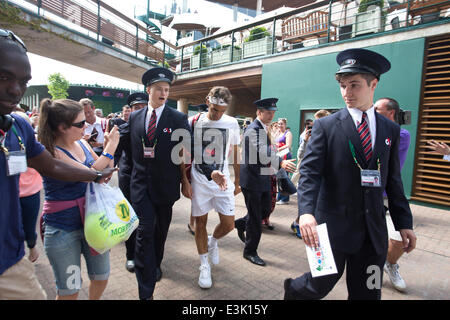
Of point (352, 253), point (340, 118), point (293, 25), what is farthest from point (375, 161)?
point (293, 25)

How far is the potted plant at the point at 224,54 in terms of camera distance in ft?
42.1

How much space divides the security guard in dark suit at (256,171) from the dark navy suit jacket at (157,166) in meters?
1.26

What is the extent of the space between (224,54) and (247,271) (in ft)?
37.7

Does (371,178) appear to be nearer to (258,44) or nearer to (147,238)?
(147,238)

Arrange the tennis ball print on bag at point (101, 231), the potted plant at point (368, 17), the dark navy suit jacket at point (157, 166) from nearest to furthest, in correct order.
Result: the tennis ball print on bag at point (101, 231)
the dark navy suit jacket at point (157, 166)
the potted plant at point (368, 17)

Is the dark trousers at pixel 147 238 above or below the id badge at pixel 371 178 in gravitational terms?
below

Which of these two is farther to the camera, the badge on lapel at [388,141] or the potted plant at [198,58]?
the potted plant at [198,58]

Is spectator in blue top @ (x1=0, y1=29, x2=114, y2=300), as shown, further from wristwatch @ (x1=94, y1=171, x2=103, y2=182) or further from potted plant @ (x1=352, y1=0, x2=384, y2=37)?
potted plant @ (x1=352, y1=0, x2=384, y2=37)

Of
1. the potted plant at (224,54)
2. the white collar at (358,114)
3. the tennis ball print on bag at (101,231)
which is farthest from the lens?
the potted plant at (224,54)

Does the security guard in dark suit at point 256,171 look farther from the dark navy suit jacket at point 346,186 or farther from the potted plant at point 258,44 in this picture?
the potted plant at point 258,44

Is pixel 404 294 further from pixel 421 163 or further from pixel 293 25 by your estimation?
pixel 293 25

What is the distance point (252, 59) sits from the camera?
11383 mm

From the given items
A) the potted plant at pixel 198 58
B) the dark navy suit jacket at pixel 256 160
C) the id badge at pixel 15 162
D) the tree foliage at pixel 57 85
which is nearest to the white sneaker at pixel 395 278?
the dark navy suit jacket at pixel 256 160

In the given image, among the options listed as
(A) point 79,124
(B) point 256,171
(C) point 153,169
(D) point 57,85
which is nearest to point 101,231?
(A) point 79,124
